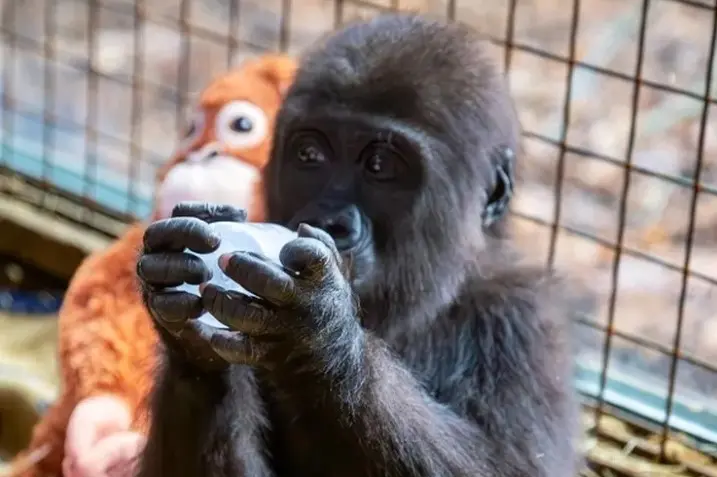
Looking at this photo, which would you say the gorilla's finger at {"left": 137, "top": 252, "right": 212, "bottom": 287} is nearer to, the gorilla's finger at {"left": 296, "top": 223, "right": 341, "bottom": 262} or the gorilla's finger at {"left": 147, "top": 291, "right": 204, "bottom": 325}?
the gorilla's finger at {"left": 147, "top": 291, "right": 204, "bottom": 325}

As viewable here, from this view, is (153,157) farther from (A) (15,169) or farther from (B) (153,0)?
(B) (153,0)

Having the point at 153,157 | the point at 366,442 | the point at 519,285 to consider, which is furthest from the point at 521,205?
the point at 366,442

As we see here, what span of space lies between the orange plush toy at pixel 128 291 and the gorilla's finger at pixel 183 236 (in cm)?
68

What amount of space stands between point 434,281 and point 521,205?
158 cm

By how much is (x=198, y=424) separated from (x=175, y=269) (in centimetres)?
32

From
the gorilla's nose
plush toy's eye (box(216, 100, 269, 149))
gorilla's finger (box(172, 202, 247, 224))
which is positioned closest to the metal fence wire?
plush toy's eye (box(216, 100, 269, 149))

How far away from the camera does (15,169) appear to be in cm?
372

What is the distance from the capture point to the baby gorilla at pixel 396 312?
1.97 metres

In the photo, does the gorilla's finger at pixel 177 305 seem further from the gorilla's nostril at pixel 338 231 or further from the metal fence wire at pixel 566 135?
the metal fence wire at pixel 566 135

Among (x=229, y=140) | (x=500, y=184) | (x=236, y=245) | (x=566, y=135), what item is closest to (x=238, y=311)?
(x=236, y=245)

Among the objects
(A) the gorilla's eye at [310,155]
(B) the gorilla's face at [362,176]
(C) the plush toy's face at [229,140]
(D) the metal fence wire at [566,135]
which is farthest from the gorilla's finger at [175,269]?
(D) the metal fence wire at [566,135]

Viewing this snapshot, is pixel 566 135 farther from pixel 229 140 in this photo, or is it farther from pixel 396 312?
pixel 396 312

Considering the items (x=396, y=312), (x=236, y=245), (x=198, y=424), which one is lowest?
(x=198, y=424)

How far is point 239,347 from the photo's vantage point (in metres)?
1.77
